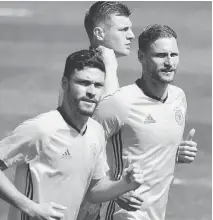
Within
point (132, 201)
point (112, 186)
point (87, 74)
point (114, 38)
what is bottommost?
point (132, 201)

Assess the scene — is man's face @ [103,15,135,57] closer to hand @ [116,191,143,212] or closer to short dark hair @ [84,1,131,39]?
short dark hair @ [84,1,131,39]

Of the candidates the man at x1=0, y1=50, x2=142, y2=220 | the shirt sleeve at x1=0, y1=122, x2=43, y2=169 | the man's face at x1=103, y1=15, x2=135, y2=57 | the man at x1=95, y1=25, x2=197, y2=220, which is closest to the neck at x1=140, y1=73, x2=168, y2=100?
the man at x1=95, y1=25, x2=197, y2=220

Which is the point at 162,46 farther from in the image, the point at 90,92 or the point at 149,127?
the point at 90,92

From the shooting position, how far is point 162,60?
4781 millimetres

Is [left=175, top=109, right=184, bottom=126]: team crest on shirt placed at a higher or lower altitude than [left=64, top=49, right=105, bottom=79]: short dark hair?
lower

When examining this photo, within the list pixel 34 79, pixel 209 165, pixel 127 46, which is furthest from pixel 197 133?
pixel 127 46

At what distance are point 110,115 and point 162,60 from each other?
0.40 m

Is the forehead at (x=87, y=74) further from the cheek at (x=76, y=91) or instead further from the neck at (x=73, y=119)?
the neck at (x=73, y=119)

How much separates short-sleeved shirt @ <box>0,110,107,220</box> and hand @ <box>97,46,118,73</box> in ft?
2.86

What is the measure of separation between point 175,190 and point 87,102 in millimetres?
4467

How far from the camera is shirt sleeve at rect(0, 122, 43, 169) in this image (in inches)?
163

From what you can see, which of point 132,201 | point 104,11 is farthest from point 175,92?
point 132,201

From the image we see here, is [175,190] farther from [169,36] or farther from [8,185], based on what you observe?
[8,185]

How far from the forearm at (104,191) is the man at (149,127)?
38cm
